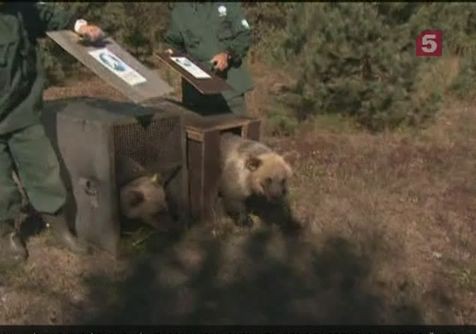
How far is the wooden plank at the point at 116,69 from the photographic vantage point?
159 inches

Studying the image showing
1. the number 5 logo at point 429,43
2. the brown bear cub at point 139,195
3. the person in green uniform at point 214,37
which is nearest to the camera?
the brown bear cub at point 139,195

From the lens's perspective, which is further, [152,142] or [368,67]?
[368,67]

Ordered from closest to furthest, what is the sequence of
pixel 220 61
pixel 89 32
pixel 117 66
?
pixel 117 66
pixel 89 32
pixel 220 61

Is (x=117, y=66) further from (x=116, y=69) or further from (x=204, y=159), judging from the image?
(x=204, y=159)

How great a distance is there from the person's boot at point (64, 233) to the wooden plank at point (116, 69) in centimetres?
109

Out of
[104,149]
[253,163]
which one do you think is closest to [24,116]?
[104,149]

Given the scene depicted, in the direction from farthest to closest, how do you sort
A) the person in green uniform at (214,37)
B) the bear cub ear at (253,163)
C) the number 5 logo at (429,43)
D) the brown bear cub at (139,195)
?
the number 5 logo at (429,43), the person in green uniform at (214,37), the bear cub ear at (253,163), the brown bear cub at (139,195)

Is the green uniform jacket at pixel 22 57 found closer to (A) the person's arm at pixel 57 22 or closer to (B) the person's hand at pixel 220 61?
(A) the person's arm at pixel 57 22

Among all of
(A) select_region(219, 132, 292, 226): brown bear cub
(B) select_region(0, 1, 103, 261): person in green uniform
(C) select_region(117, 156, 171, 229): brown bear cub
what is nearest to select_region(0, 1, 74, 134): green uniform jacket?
(B) select_region(0, 1, 103, 261): person in green uniform

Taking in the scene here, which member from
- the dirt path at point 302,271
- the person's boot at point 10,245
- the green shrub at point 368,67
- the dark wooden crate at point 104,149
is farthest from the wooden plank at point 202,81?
the green shrub at point 368,67

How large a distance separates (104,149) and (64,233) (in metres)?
0.76

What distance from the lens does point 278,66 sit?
12.3 meters

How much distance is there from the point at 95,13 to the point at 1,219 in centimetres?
751

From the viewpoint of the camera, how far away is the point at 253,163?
16.2ft
